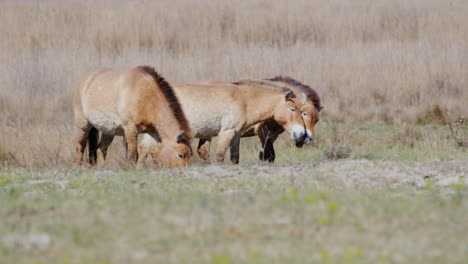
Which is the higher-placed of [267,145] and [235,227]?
[235,227]

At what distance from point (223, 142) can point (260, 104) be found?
45.5 inches

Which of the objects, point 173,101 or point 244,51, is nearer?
point 173,101

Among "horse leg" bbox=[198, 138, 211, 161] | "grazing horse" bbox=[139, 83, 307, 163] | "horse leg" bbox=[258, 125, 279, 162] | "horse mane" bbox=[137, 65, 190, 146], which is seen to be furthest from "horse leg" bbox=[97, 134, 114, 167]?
"horse leg" bbox=[258, 125, 279, 162]

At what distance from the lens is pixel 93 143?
48.8 feet

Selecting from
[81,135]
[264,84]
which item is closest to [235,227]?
[264,84]

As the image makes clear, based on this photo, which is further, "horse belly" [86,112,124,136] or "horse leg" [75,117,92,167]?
"horse leg" [75,117,92,167]

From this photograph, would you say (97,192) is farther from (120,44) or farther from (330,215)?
(120,44)

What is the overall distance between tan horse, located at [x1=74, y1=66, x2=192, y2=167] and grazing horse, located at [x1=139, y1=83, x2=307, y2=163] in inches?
21.9

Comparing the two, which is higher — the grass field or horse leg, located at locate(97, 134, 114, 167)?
the grass field

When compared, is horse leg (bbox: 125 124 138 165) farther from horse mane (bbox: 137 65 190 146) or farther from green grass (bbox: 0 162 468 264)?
green grass (bbox: 0 162 468 264)

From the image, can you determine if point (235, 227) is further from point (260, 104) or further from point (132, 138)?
point (260, 104)

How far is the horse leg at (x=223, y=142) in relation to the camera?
13591mm

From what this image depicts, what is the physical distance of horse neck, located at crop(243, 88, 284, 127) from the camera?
1412 cm

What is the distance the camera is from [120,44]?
25.5m
